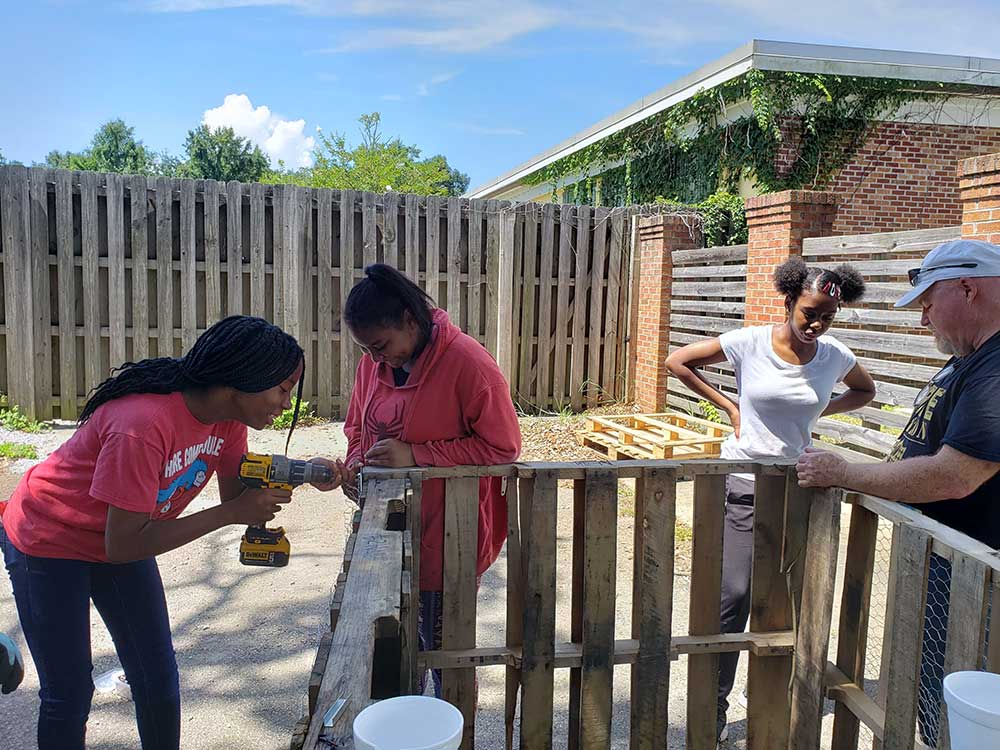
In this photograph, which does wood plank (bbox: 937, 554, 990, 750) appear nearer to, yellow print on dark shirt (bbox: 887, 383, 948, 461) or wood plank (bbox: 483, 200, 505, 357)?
yellow print on dark shirt (bbox: 887, 383, 948, 461)

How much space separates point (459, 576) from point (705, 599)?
35.2 inches

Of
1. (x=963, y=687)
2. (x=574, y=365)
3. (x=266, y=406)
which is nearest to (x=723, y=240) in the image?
(x=574, y=365)

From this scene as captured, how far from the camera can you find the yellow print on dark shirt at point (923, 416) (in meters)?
2.39

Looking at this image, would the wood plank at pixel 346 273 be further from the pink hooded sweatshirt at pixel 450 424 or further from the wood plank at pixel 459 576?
the wood plank at pixel 459 576

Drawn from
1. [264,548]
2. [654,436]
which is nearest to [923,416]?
[264,548]

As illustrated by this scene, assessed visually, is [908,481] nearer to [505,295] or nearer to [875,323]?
[875,323]

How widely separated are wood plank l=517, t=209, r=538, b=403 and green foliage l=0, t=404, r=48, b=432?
210 inches

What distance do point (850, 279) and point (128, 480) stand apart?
3029mm

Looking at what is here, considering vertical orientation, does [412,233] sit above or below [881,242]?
above

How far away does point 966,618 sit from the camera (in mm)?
1903

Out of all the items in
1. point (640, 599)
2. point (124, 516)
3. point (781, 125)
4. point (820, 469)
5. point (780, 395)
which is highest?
point (781, 125)

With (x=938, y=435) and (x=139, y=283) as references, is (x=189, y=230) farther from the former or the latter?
(x=938, y=435)

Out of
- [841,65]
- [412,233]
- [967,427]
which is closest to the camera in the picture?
[967,427]

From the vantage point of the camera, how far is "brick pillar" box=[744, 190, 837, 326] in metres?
7.25
